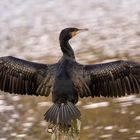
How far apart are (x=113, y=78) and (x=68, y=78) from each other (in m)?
0.80

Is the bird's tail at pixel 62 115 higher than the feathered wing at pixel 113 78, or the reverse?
the feathered wing at pixel 113 78

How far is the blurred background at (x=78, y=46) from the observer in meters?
12.0

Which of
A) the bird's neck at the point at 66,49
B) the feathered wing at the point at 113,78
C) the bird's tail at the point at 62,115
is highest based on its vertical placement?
the bird's neck at the point at 66,49

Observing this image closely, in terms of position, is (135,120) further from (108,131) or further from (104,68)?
(104,68)

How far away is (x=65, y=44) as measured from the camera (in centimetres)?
933

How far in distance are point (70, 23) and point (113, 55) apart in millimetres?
4215

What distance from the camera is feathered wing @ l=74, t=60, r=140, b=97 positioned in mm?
9078

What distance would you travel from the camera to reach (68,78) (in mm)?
8711

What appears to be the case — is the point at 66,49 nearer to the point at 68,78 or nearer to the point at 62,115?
the point at 68,78

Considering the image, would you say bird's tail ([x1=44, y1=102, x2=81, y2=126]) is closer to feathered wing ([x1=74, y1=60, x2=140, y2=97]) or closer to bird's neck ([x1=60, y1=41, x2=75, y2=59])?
feathered wing ([x1=74, y1=60, x2=140, y2=97])

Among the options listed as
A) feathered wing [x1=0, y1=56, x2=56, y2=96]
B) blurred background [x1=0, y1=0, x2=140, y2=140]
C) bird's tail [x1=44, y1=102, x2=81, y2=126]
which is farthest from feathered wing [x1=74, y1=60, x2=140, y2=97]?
blurred background [x1=0, y1=0, x2=140, y2=140]

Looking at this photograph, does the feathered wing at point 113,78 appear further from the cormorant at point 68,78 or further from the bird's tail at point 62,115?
the bird's tail at point 62,115

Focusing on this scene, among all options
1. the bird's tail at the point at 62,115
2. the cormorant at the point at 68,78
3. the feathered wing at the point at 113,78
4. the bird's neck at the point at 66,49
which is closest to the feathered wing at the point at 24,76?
the cormorant at the point at 68,78

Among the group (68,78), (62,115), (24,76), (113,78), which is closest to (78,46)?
(24,76)
